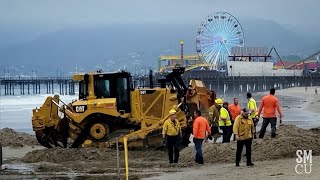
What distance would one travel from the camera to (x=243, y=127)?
13.8 meters

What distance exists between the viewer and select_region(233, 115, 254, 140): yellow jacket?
13.8 meters

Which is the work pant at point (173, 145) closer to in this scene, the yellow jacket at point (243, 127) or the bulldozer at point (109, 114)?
the yellow jacket at point (243, 127)

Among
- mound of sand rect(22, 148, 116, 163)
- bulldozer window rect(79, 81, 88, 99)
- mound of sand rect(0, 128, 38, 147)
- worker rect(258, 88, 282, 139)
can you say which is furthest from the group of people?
mound of sand rect(0, 128, 38, 147)

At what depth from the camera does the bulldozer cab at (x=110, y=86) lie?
727 inches

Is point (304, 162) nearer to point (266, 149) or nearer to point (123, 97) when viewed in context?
point (266, 149)

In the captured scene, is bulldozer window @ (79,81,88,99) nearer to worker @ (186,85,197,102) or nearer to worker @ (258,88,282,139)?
worker @ (186,85,197,102)

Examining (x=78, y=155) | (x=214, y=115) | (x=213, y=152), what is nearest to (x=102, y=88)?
(x=78, y=155)

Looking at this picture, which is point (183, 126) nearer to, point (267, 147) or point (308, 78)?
point (267, 147)

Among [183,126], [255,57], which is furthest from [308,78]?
[183,126]

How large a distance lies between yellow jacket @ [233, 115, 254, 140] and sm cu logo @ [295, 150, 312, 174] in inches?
49.1

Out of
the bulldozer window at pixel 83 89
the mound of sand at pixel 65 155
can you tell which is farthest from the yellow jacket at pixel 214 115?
the bulldozer window at pixel 83 89

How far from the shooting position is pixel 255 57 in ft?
392

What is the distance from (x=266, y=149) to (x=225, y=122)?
1.70 metres

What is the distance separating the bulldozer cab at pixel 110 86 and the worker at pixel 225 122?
113 inches
